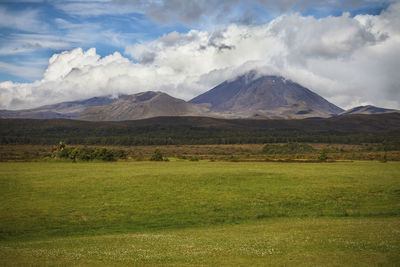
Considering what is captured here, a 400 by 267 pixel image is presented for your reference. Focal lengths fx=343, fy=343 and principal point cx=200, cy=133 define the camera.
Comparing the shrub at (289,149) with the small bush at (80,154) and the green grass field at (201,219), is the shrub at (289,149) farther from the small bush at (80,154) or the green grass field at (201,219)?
the green grass field at (201,219)

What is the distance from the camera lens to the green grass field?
1728 cm

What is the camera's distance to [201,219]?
34.4 meters

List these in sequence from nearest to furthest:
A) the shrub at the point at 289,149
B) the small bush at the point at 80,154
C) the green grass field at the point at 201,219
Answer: the green grass field at the point at 201,219 < the small bush at the point at 80,154 < the shrub at the point at 289,149

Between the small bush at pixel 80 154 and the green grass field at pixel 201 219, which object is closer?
the green grass field at pixel 201 219

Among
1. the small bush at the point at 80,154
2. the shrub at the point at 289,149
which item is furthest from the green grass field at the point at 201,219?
the shrub at the point at 289,149

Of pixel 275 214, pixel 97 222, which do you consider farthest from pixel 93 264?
pixel 275 214

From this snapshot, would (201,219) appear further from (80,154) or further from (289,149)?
(289,149)

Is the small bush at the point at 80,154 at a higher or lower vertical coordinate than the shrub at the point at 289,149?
higher

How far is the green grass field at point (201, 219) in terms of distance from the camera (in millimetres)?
17281

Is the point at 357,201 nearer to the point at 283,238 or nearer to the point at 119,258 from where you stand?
the point at 283,238

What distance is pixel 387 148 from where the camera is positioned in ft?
573

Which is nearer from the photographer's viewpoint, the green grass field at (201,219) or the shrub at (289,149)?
the green grass field at (201,219)

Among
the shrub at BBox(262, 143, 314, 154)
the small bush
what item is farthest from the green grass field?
the shrub at BBox(262, 143, 314, 154)

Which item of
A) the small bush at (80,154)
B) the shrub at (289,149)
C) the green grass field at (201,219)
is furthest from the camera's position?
the shrub at (289,149)
